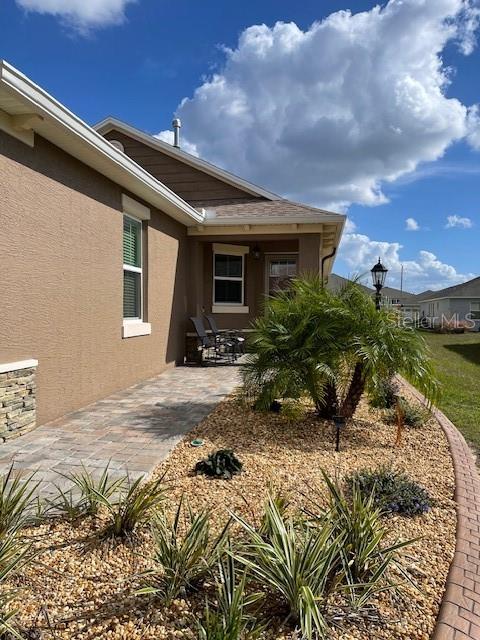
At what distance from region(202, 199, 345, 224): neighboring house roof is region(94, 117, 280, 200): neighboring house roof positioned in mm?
684

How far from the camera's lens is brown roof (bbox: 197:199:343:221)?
384 inches

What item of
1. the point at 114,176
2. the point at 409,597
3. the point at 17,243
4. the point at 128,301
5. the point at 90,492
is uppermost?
the point at 114,176

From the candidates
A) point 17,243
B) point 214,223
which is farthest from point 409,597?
point 214,223

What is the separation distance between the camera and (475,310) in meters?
37.7

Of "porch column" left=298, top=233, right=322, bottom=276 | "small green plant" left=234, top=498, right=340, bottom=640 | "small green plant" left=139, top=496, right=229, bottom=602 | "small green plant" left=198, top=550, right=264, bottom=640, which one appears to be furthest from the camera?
"porch column" left=298, top=233, right=322, bottom=276

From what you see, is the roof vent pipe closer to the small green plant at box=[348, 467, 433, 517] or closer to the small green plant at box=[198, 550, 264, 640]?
the small green plant at box=[348, 467, 433, 517]

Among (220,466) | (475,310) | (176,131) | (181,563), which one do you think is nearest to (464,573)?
(181,563)

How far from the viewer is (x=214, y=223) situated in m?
10.0

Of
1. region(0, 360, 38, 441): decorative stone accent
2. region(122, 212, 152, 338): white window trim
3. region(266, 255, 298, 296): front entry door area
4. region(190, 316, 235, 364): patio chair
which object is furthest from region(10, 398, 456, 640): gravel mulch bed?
region(266, 255, 298, 296): front entry door area

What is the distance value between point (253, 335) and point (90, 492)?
2994 millimetres

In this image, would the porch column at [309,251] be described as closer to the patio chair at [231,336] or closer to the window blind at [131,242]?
the patio chair at [231,336]

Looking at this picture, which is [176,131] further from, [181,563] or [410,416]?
[181,563]

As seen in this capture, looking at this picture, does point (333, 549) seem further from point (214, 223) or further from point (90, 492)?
point (214, 223)

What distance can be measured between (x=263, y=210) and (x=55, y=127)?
251 inches
